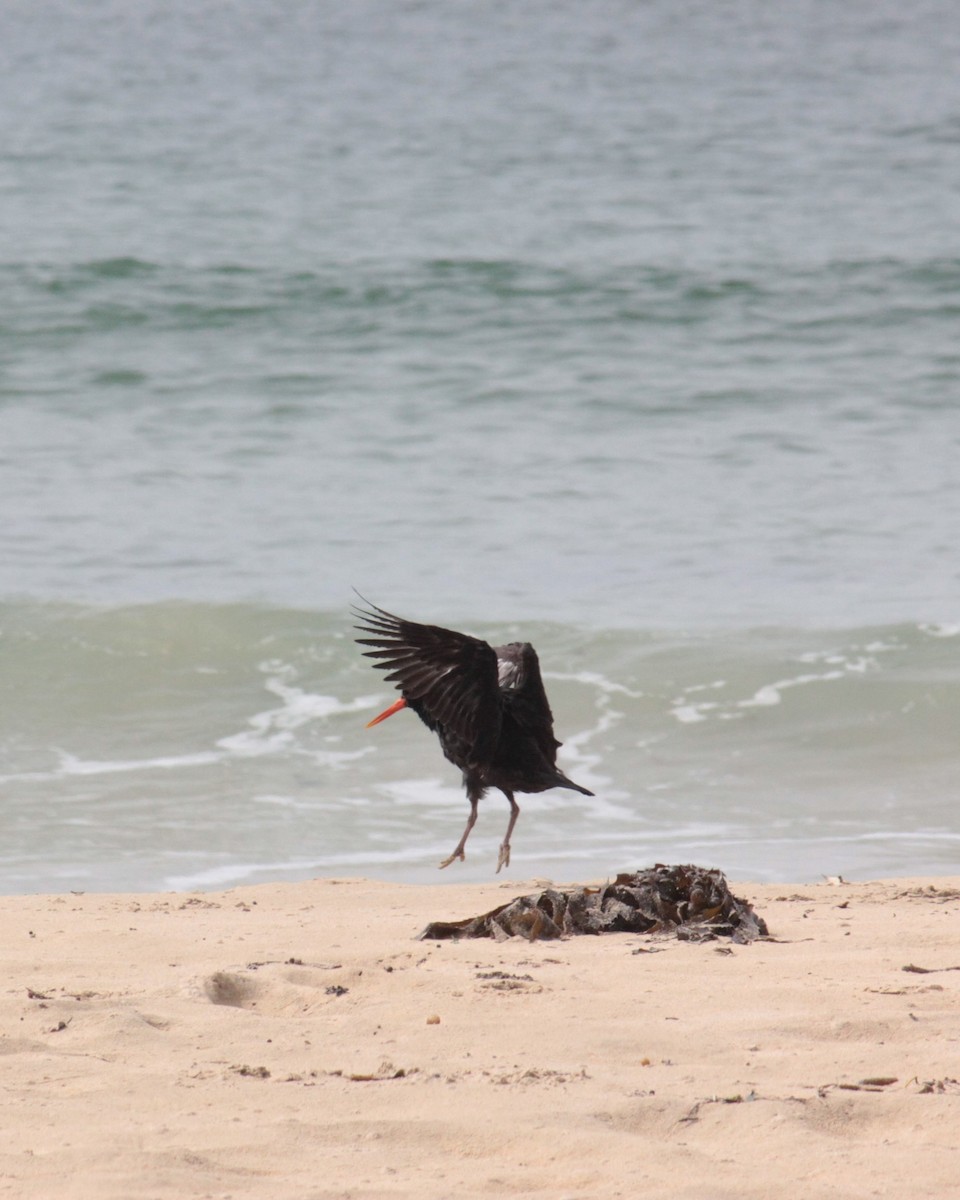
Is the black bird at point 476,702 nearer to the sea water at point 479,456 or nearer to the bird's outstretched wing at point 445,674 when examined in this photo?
the bird's outstretched wing at point 445,674

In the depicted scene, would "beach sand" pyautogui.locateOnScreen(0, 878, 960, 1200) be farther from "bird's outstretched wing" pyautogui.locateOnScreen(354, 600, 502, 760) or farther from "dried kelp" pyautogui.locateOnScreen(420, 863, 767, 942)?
"bird's outstretched wing" pyautogui.locateOnScreen(354, 600, 502, 760)

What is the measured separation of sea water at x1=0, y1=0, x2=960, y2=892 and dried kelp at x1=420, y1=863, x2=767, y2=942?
1237 mm

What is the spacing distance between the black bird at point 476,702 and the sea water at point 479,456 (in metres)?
0.65

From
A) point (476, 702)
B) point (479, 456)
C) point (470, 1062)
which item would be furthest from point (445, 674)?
point (479, 456)

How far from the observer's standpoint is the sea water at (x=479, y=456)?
676 centimetres

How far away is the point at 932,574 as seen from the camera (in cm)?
957

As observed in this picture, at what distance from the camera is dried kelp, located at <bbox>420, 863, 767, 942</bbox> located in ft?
14.3

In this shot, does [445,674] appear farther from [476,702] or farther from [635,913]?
[635,913]

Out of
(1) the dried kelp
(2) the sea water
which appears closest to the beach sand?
(1) the dried kelp

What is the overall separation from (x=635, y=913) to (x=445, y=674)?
95 cm

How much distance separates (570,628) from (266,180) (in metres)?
13.7

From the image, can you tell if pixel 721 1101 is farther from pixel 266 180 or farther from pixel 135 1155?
pixel 266 180

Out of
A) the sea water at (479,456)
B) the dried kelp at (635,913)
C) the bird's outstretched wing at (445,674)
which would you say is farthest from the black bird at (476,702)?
the sea water at (479,456)

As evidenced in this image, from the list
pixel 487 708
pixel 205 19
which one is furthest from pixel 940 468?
pixel 205 19
